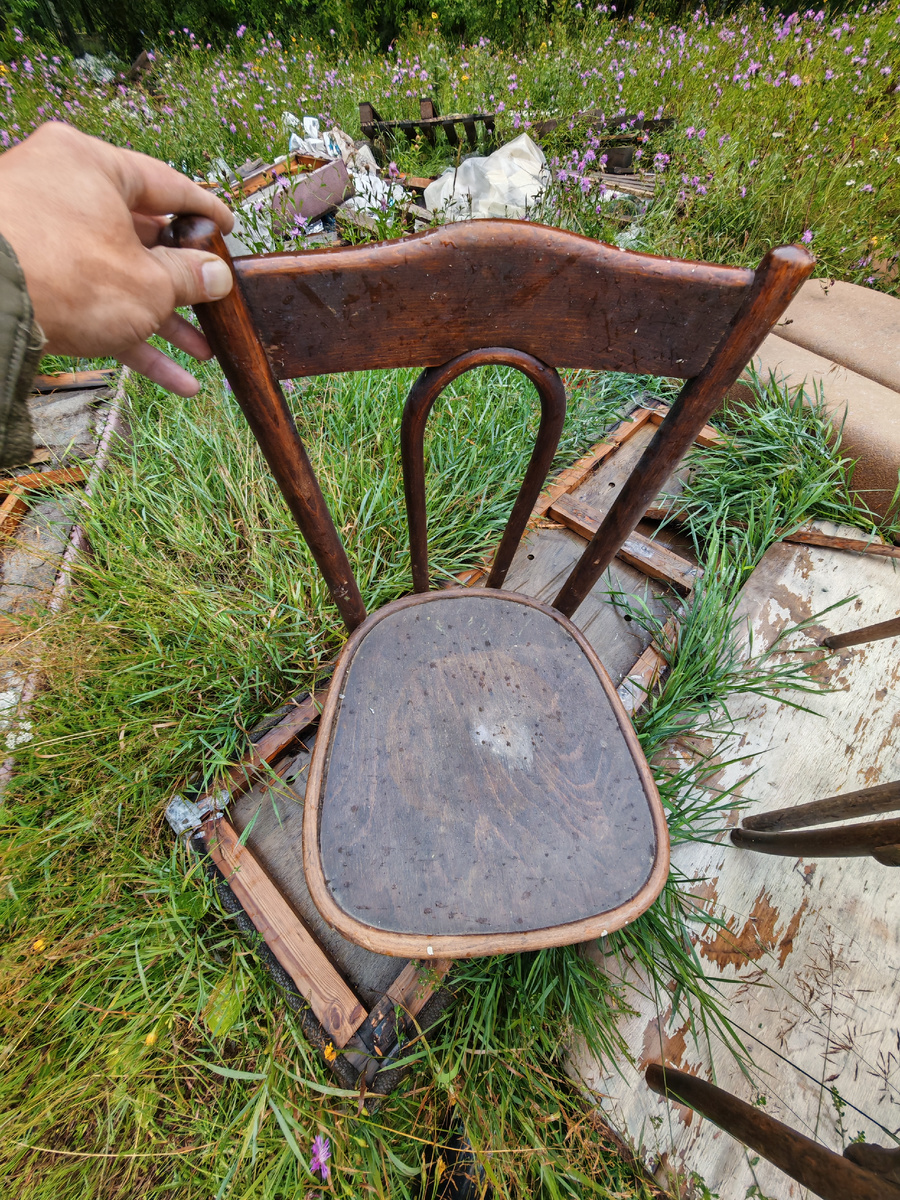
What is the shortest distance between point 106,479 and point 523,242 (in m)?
1.80

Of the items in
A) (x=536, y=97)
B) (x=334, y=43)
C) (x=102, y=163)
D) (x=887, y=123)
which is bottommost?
(x=102, y=163)

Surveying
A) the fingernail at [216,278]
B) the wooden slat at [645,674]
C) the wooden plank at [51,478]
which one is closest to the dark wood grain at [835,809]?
the wooden slat at [645,674]

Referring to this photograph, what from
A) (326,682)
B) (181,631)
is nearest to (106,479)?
(181,631)

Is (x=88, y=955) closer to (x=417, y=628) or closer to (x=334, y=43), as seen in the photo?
(x=417, y=628)

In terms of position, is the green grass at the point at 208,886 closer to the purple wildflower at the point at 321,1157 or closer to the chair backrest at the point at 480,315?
the purple wildflower at the point at 321,1157

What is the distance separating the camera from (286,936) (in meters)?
1.09

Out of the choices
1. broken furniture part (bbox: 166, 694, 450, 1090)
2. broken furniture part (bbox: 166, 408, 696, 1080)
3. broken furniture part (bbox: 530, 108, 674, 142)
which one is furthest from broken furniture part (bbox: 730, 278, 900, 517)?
broken furniture part (bbox: 166, 694, 450, 1090)

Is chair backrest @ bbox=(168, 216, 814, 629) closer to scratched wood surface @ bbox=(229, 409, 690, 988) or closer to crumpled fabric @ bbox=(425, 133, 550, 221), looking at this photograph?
scratched wood surface @ bbox=(229, 409, 690, 988)

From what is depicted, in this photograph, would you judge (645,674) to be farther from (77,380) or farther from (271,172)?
(271,172)

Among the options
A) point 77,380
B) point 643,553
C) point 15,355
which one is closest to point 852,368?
point 643,553

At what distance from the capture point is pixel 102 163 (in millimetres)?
524

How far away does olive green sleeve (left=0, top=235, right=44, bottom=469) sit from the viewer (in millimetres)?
472

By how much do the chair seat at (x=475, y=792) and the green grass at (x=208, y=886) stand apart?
45 cm

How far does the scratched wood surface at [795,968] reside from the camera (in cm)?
98
